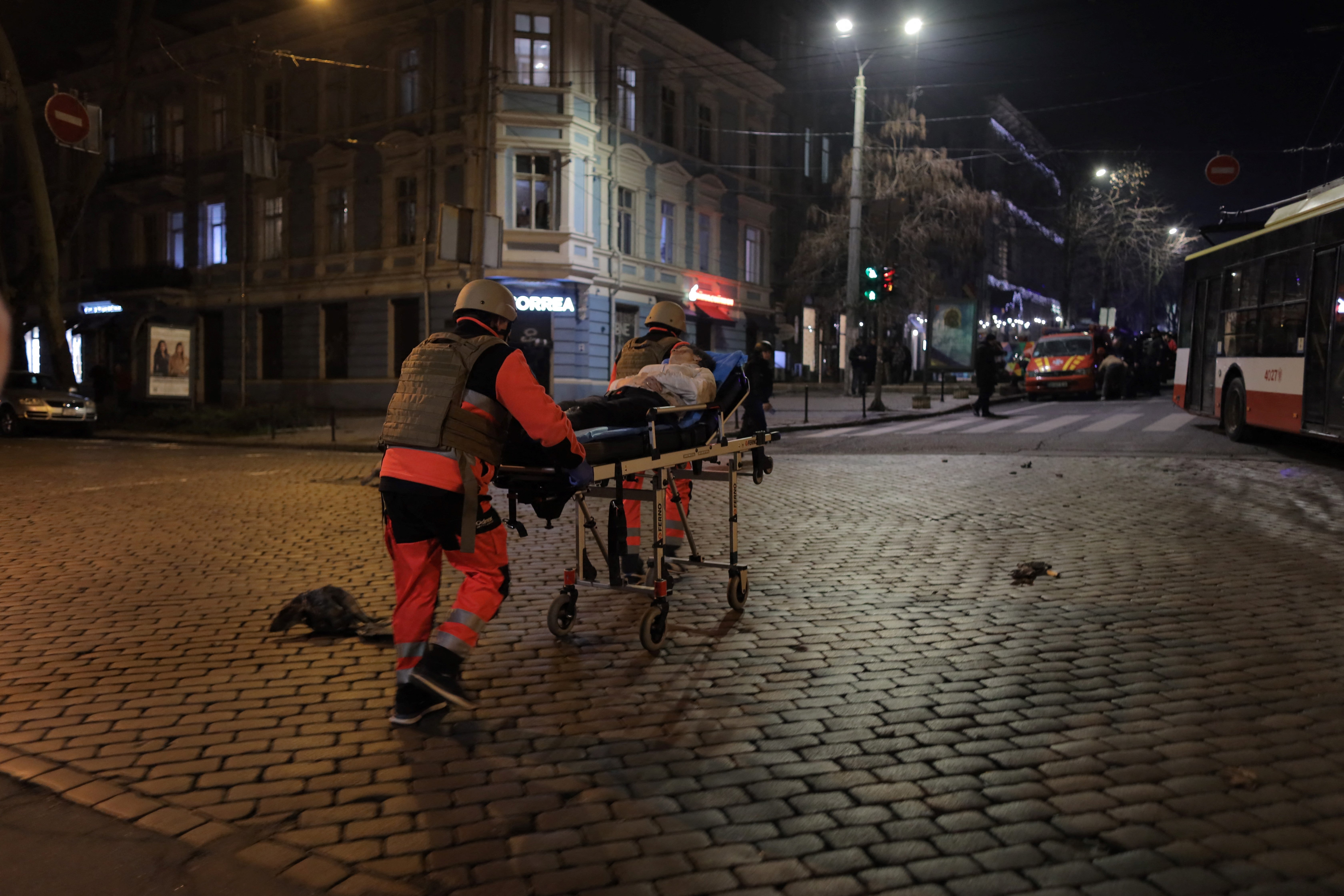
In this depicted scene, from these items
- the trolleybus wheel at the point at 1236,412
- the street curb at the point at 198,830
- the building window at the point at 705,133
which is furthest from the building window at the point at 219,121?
the street curb at the point at 198,830

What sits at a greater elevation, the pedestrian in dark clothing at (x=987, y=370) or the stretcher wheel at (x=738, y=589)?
the pedestrian in dark clothing at (x=987, y=370)

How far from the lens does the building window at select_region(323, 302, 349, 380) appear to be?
30906 millimetres

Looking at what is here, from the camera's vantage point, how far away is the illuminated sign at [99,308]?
120 ft

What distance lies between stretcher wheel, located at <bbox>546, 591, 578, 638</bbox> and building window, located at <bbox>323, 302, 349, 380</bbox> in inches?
1065

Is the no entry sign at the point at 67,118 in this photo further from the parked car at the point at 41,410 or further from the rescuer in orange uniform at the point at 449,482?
the rescuer in orange uniform at the point at 449,482

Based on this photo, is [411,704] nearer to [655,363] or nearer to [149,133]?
[655,363]

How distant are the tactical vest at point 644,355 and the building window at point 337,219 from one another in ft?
87.6

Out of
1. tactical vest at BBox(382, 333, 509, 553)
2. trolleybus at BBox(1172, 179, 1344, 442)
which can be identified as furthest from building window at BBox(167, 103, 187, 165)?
tactical vest at BBox(382, 333, 509, 553)

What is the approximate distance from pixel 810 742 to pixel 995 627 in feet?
7.09

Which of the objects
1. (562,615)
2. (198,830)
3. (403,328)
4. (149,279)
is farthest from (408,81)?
(198,830)

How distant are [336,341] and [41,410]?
31.7 ft

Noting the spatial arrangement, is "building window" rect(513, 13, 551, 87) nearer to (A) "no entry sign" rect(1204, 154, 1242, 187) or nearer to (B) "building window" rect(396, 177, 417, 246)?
(B) "building window" rect(396, 177, 417, 246)

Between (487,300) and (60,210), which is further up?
(60,210)

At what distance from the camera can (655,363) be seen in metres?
6.57
